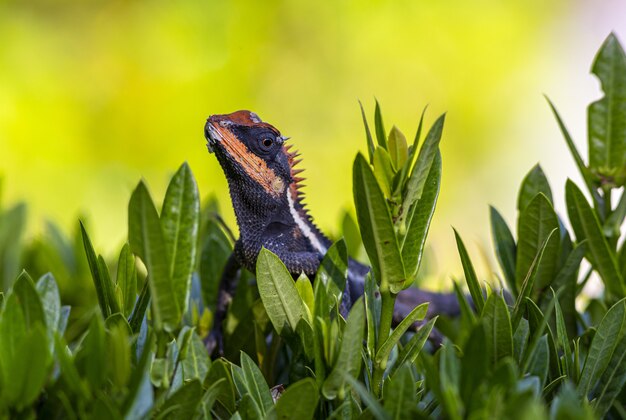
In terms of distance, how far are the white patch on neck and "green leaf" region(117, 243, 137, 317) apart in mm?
941

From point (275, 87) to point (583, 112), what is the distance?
2657 mm

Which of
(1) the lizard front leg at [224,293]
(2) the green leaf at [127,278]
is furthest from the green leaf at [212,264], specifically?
(2) the green leaf at [127,278]

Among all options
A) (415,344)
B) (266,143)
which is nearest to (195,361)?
(415,344)

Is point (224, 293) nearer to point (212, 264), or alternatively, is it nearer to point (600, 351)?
point (212, 264)

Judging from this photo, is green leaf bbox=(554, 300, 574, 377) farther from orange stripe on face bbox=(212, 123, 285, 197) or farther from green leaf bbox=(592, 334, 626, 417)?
orange stripe on face bbox=(212, 123, 285, 197)

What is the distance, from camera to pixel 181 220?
63.0 inches

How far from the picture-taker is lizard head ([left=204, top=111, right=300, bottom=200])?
96.8 inches

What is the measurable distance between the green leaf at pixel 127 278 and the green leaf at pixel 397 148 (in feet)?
1.87

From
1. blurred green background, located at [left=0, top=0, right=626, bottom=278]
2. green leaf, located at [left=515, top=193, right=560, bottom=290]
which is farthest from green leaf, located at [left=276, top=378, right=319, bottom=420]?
blurred green background, located at [left=0, top=0, right=626, bottom=278]

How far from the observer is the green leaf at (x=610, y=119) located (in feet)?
6.26

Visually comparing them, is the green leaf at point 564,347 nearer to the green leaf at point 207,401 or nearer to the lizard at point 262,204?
the green leaf at point 207,401

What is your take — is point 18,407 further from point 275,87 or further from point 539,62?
point 539,62

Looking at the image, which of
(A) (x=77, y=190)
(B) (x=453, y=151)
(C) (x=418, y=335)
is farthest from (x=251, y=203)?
(B) (x=453, y=151)

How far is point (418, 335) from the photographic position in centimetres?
156
